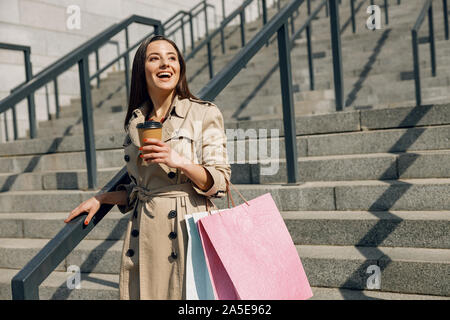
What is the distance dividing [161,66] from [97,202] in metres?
0.62

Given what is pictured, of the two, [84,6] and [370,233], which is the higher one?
[84,6]

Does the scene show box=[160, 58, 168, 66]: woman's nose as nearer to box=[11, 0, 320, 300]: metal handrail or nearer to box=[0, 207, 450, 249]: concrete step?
box=[11, 0, 320, 300]: metal handrail

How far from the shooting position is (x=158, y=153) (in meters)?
1.71

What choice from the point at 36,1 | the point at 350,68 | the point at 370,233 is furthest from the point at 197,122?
the point at 36,1

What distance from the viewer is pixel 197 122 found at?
194 centimetres

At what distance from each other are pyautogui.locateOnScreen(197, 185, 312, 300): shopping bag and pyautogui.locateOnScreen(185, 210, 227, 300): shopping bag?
0.16 ft

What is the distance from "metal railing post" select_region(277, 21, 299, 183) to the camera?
3.78 metres

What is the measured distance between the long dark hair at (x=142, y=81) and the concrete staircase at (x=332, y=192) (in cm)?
149

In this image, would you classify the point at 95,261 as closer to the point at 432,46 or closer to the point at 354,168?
the point at 354,168

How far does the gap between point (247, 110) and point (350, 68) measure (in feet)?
5.25

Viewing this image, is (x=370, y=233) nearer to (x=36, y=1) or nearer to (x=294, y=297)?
(x=294, y=297)

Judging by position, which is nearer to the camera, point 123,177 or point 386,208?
point 123,177

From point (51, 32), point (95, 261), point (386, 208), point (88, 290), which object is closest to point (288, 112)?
point (386, 208)

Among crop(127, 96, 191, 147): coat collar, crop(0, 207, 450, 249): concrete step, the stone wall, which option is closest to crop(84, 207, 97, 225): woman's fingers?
crop(127, 96, 191, 147): coat collar
